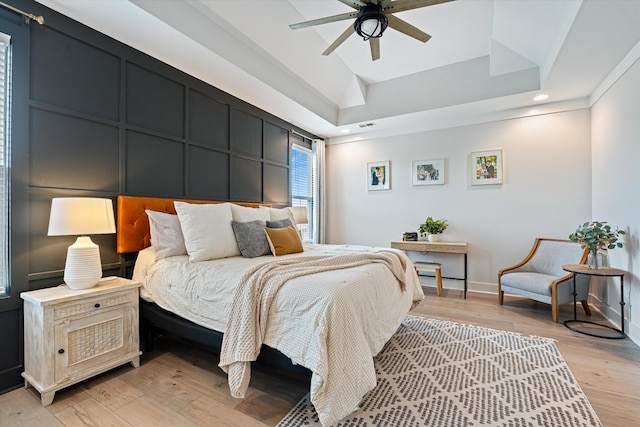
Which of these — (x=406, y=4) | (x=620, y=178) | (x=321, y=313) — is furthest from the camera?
(x=620, y=178)

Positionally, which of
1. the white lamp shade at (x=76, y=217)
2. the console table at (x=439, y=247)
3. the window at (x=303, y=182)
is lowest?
the console table at (x=439, y=247)

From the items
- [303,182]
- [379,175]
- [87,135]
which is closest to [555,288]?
[379,175]

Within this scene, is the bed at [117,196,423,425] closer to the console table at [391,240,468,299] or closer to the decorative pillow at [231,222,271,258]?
the decorative pillow at [231,222,271,258]

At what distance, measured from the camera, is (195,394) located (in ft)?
6.22

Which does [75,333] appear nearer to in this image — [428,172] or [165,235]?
[165,235]

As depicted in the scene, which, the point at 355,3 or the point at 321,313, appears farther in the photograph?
the point at 355,3

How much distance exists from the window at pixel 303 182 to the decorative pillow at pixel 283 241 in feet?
6.70

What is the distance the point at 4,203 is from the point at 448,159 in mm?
5121

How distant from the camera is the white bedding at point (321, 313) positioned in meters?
1.43

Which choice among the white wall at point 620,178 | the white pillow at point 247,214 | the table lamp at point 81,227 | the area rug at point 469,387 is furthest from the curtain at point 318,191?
the white wall at point 620,178

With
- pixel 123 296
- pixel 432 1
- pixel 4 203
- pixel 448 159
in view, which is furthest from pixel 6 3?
pixel 448 159

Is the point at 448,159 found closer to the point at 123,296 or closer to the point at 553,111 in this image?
the point at 553,111

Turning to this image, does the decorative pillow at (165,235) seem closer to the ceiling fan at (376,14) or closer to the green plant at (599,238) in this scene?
the ceiling fan at (376,14)

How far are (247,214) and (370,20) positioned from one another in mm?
2090
